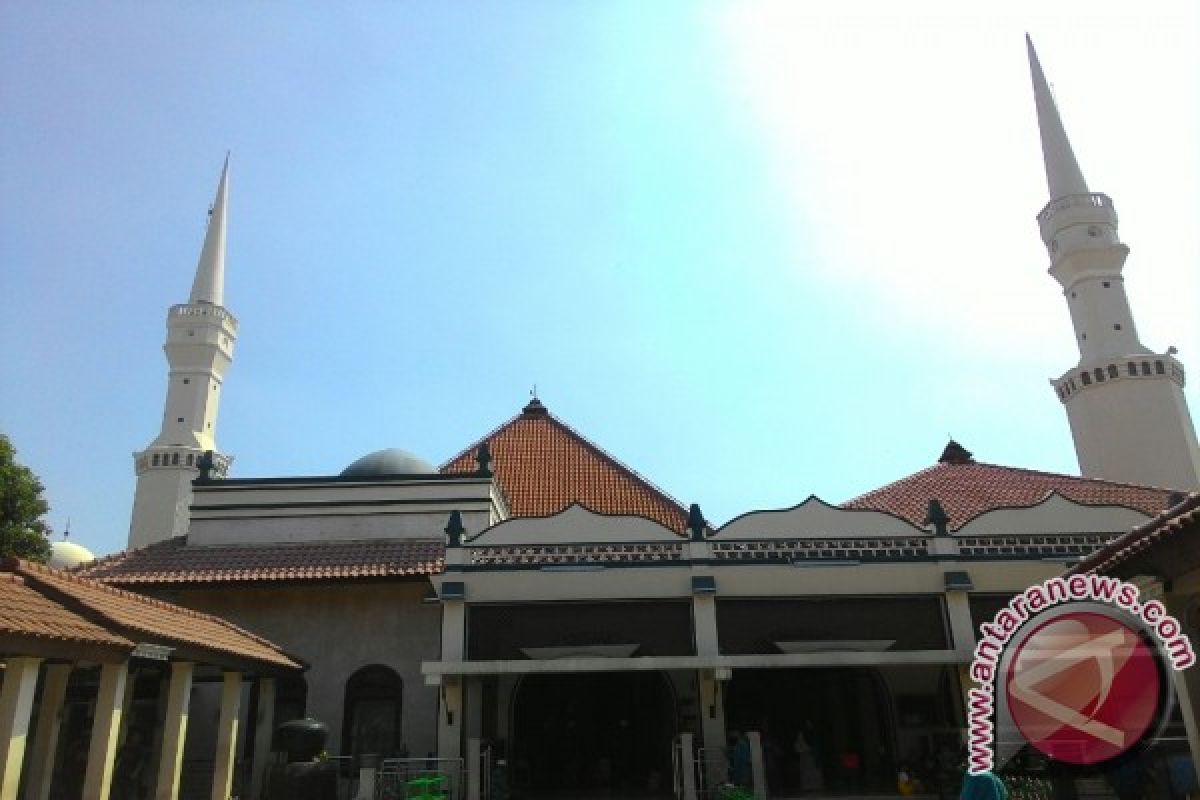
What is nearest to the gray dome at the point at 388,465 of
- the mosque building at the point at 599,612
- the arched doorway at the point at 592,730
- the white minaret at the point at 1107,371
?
the mosque building at the point at 599,612

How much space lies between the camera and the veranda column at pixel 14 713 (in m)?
8.07

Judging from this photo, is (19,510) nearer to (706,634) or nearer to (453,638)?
(453,638)

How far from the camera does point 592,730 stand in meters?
16.2

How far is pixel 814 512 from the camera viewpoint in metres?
15.8

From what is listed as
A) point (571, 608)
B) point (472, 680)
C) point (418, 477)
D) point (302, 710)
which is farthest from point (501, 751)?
point (418, 477)

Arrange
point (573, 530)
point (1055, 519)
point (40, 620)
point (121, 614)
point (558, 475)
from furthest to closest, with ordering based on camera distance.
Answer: point (558, 475) < point (573, 530) < point (1055, 519) < point (121, 614) < point (40, 620)

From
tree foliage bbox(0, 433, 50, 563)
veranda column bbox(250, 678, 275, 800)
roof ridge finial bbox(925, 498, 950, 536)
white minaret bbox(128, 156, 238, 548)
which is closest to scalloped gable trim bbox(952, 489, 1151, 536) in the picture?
roof ridge finial bbox(925, 498, 950, 536)

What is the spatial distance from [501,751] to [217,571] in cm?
626

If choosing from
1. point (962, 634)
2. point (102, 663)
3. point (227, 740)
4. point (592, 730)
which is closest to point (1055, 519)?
point (962, 634)

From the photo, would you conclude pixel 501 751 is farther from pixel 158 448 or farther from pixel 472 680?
pixel 158 448

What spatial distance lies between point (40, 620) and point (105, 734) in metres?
1.74

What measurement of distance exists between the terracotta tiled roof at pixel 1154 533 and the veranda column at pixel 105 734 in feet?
35.8

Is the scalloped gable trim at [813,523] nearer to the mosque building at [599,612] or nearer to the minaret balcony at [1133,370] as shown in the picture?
the mosque building at [599,612]

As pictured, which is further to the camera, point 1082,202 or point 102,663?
point 1082,202
